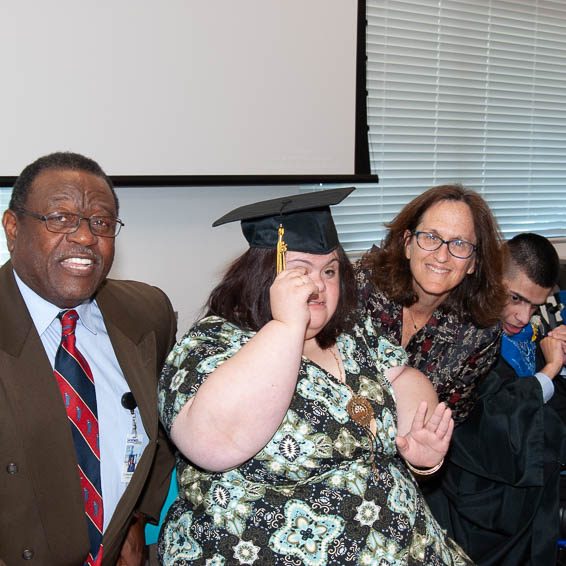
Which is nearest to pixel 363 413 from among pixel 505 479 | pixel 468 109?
pixel 505 479

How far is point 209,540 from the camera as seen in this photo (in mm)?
1541

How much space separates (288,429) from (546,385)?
1.70 meters

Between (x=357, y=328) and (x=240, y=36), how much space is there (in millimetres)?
1834

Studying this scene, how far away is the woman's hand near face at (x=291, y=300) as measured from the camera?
140cm

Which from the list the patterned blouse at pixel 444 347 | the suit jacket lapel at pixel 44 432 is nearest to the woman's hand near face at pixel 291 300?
the suit jacket lapel at pixel 44 432

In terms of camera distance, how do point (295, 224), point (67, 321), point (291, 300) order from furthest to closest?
1. point (67, 321)
2. point (295, 224)
3. point (291, 300)

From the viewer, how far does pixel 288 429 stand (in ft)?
5.03

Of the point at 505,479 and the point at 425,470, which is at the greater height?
the point at 425,470

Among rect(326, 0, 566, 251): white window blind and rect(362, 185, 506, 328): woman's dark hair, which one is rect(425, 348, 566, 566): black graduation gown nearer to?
rect(362, 185, 506, 328): woman's dark hair

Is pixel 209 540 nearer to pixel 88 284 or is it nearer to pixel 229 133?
pixel 88 284

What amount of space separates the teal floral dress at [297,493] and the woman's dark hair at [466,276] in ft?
3.06

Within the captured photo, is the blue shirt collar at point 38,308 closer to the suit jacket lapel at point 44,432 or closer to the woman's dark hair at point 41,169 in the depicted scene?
the suit jacket lapel at point 44,432

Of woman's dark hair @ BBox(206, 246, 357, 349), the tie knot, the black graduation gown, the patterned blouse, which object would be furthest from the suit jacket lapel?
the black graduation gown

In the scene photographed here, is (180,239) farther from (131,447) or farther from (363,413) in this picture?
(363,413)
